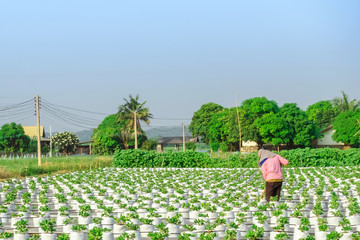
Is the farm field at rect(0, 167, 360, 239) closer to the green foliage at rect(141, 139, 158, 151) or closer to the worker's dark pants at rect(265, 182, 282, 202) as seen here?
the worker's dark pants at rect(265, 182, 282, 202)

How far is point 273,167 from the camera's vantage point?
498 inches

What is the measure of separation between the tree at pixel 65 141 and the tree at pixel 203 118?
19.7 m

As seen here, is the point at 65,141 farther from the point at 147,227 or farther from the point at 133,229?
the point at 133,229

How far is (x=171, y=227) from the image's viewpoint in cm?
947

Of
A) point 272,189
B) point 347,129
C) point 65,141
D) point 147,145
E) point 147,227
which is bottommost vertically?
point 147,227

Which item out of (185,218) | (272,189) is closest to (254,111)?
(272,189)

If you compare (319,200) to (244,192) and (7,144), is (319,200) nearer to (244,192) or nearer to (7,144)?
(244,192)

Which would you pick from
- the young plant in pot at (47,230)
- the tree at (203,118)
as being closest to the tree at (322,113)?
the tree at (203,118)

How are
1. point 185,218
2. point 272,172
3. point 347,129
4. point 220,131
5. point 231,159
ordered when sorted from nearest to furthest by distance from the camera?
1. point 185,218
2. point 272,172
3. point 231,159
4. point 347,129
5. point 220,131

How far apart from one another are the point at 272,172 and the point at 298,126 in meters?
46.7

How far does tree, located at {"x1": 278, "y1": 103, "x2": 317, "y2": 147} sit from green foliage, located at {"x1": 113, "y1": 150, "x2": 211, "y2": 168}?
2769 centimetres

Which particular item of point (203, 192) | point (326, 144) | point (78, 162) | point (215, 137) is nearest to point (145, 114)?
point (215, 137)

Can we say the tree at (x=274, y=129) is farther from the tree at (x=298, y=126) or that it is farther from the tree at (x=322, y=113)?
the tree at (x=322, y=113)

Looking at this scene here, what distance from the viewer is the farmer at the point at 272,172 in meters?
12.6
